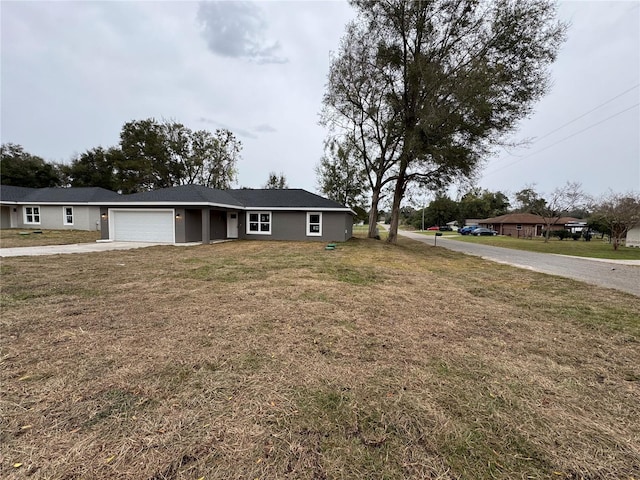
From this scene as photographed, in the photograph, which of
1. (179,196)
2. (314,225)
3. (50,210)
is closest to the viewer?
(179,196)

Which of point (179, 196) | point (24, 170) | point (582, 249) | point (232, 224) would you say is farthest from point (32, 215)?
point (582, 249)

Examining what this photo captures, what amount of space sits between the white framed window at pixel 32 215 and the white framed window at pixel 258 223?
1870 centimetres

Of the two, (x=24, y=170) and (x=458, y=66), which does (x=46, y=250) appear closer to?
(x=458, y=66)

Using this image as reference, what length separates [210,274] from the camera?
706cm

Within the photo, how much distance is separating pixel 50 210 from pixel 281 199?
1951 centimetres

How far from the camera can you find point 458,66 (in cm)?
1503

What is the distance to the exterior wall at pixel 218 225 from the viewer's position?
53.7 ft

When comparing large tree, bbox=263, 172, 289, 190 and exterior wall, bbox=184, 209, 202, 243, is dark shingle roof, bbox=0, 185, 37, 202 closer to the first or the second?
exterior wall, bbox=184, 209, 202, 243

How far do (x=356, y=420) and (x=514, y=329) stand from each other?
10.3 ft

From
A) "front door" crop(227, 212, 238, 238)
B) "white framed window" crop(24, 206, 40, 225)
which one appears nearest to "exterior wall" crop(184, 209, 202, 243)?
"front door" crop(227, 212, 238, 238)

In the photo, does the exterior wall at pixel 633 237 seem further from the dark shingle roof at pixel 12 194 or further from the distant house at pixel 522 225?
the dark shingle roof at pixel 12 194

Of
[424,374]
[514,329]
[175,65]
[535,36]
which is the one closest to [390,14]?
[535,36]

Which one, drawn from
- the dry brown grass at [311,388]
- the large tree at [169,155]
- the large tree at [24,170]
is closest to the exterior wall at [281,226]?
the dry brown grass at [311,388]

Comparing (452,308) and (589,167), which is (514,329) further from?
(589,167)
